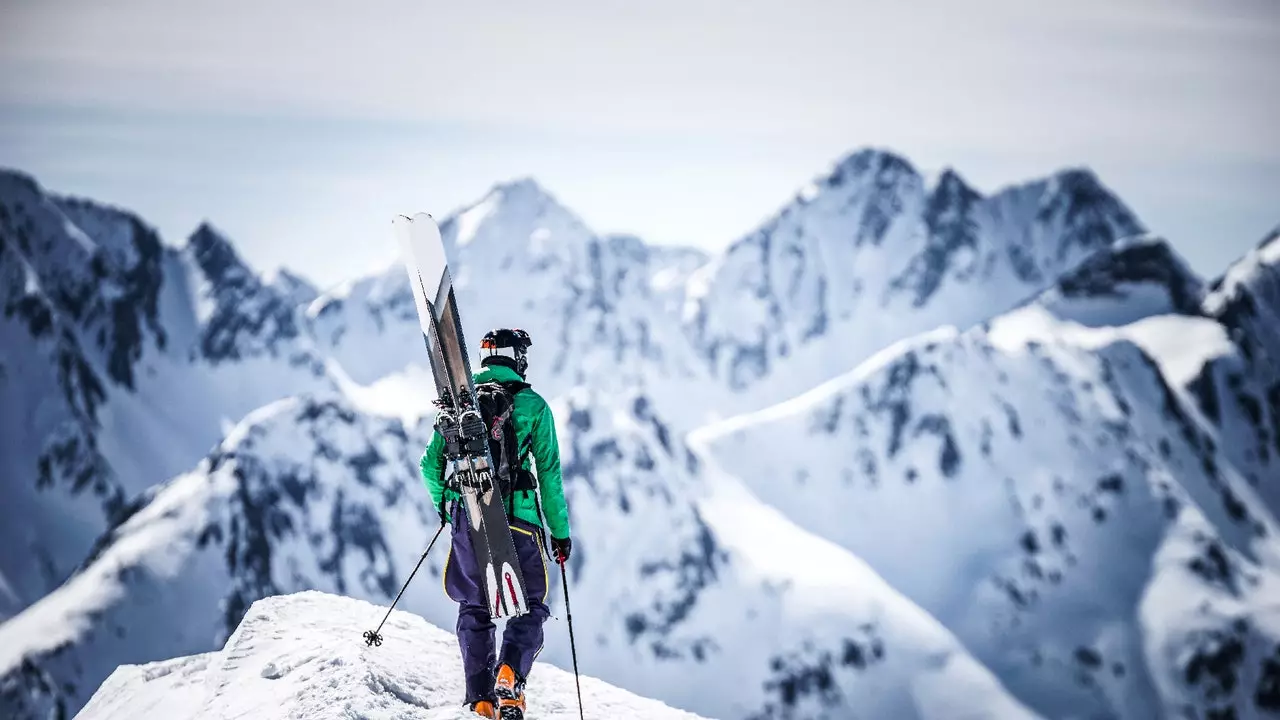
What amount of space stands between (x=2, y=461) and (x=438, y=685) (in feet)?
669

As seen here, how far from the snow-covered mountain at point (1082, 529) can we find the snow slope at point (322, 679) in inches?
6232

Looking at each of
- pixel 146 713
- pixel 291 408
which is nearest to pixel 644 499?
pixel 291 408

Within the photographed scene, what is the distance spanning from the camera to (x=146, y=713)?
10.8 metres

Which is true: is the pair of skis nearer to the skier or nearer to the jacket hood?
the skier

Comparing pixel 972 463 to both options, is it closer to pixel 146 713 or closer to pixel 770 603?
pixel 770 603

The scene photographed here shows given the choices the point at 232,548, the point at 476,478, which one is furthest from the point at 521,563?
the point at 232,548

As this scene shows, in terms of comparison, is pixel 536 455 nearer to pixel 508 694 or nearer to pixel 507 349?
pixel 507 349

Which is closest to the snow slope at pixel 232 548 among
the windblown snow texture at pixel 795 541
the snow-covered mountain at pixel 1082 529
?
the windblown snow texture at pixel 795 541

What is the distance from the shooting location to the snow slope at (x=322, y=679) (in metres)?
9.30

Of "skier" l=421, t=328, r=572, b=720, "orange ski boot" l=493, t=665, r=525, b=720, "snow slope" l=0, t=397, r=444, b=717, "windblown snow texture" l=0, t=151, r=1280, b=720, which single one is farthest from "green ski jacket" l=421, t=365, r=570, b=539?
"windblown snow texture" l=0, t=151, r=1280, b=720

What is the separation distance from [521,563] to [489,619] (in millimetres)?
734

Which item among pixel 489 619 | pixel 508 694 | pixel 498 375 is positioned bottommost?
pixel 508 694

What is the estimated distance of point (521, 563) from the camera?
31.6ft

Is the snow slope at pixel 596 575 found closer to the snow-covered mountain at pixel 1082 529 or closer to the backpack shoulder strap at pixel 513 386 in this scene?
the snow-covered mountain at pixel 1082 529
